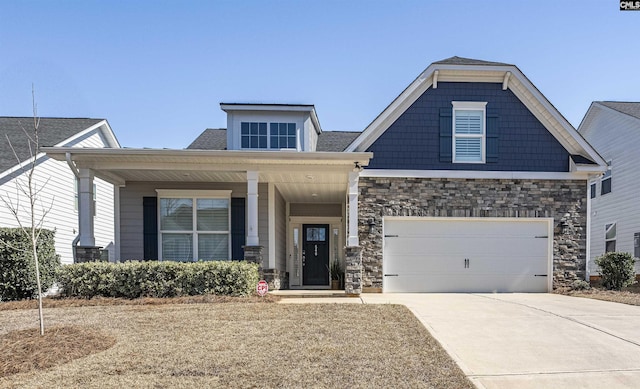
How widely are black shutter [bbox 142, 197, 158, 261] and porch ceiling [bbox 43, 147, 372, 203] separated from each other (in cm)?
113

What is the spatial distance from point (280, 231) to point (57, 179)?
7.12 metres

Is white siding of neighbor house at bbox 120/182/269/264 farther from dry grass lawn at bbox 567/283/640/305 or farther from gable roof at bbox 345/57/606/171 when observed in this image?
dry grass lawn at bbox 567/283/640/305

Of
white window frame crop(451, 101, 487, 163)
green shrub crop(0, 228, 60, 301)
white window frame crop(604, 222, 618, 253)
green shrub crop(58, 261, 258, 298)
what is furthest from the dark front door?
white window frame crop(604, 222, 618, 253)

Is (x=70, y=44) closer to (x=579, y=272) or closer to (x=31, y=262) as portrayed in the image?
(x=31, y=262)

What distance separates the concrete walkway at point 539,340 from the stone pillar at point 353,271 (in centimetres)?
114

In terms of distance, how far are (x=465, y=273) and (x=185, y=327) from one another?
24.6ft

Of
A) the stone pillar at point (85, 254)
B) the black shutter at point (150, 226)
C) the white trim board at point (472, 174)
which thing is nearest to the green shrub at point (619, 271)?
the white trim board at point (472, 174)

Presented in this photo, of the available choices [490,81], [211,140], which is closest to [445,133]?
[490,81]

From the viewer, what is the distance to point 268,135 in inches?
527

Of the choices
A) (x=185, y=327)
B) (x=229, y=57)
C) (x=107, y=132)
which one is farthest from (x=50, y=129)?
(x=185, y=327)

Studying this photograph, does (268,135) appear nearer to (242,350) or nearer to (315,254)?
(315,254)

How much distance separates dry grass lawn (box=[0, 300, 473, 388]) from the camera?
4.13 meters

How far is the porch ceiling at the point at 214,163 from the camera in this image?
954 cm

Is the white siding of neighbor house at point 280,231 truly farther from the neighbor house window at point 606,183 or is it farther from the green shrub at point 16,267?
the neighbor house window at point 606,183
